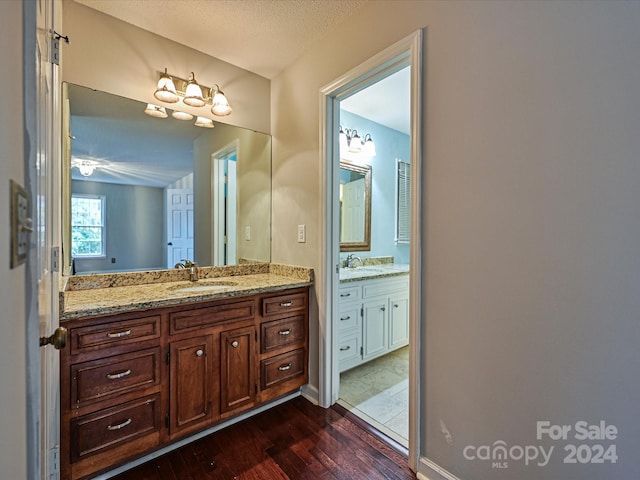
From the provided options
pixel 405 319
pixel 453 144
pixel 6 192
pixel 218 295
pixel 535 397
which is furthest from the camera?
pixel 405 319

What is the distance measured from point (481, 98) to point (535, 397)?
122 centimetres

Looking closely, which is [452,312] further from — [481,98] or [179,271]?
[179,271]

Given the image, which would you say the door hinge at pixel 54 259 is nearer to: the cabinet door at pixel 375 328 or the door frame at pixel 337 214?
the door frame at pixel 337 214

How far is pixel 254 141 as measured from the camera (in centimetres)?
250

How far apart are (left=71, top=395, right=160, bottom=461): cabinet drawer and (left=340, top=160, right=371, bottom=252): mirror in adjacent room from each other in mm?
2126

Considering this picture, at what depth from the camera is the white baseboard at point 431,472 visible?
4.50 ft

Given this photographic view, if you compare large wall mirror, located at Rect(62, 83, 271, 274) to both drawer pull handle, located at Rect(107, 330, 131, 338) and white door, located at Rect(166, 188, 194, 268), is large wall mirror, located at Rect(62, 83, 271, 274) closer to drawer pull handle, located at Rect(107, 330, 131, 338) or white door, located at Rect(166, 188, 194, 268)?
white door, located at Rect(166, 188, 194, 268)

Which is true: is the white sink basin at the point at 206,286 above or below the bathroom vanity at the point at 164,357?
above

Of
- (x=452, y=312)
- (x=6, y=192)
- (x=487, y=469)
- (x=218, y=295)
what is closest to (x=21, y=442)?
(x=6, y=192)

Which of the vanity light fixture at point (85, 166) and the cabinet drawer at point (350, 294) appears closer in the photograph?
the vanity light fixture at point (85, 166)

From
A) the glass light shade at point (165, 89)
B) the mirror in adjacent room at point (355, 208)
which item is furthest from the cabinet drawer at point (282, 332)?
the glass light shade at point (165, 89)

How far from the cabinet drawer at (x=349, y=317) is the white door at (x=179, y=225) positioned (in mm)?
1285

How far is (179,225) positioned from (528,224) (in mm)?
2172

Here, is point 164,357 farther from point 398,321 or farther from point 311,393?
point 398,321
